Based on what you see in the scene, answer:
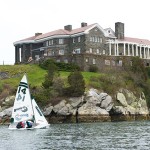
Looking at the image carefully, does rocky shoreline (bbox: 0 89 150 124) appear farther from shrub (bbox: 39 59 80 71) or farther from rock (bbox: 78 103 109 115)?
shrub (bbox: 39 59 80 71)

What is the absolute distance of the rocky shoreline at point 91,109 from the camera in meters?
81.3

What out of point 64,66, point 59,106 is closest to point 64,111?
point 59,106

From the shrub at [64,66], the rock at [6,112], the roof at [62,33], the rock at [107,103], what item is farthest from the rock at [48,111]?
the roof at [62,33]

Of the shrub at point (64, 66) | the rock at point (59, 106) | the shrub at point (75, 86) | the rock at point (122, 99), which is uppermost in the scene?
the shrub at point (64, 66)

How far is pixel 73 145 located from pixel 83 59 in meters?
67.4

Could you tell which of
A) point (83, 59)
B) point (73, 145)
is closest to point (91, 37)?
point (83, 59)

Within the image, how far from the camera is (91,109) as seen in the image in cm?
8262

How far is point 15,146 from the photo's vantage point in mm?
41062

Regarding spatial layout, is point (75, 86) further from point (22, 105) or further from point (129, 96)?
point (22, 105)

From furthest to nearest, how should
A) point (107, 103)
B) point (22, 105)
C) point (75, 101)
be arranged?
point (107, 103) → point (75, 101) → point (22, 105)

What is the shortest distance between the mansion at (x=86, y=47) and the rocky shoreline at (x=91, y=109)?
69.4 feet

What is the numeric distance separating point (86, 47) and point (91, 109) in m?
30.6

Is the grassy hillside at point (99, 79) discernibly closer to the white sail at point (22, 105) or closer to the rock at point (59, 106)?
the rock at point (59, 106)

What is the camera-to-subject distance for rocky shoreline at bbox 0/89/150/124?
3201 inches
